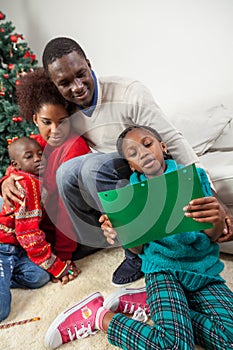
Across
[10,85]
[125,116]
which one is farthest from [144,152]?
[10,85]

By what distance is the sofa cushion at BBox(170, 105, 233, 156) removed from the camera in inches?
60.2

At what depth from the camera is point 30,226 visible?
3.96 feet

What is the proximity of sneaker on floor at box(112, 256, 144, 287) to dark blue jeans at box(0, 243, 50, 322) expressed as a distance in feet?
0.88

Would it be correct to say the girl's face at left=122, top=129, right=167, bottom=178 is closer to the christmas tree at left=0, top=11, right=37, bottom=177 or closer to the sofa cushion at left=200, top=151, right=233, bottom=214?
the sofa cushion at left=200, top=151, right=233, bottom=214

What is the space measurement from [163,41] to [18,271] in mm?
1459

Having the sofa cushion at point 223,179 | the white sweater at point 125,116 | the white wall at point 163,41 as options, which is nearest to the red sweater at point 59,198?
the white sweater at point 125,116

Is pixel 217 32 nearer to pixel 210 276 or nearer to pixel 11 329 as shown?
pixel 210 276

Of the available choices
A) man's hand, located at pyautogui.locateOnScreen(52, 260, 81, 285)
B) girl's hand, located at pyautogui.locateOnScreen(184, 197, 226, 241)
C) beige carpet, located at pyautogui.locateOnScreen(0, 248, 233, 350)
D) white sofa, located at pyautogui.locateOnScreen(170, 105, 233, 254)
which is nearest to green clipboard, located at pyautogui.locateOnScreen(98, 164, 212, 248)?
girl's hand, located at pyautogui.locateOnScreen(184, 197, 226, 241)

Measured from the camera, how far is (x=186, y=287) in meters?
0.88

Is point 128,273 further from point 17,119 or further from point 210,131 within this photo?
point 17,119

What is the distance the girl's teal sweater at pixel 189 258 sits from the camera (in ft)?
2.85

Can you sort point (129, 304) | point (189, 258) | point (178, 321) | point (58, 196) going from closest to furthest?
point (178, 321) < point (189, 258) < point (129, 304) < point (58, 196)

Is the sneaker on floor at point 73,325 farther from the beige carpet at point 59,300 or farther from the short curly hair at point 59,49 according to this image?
the short curly hair at point 59,49

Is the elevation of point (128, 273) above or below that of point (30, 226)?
below
